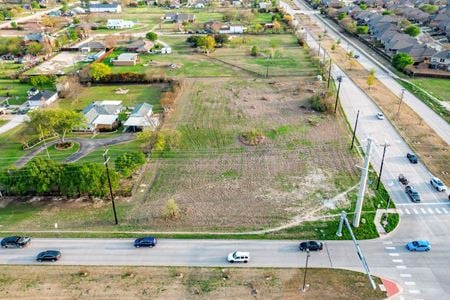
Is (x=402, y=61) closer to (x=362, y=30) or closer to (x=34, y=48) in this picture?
(x=362, y=30)

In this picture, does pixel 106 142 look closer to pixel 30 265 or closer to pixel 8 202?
pixel 8 202

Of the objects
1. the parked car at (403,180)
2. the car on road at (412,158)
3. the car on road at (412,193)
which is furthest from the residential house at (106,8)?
the car on road at (412,193)

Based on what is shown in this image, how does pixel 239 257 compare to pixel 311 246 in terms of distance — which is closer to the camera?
pixel 239 257

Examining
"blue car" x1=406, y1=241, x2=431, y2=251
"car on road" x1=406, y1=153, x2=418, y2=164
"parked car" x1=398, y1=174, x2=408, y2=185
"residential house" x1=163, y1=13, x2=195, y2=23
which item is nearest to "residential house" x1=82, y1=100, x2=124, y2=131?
"parked car" x1=398, y1=174, x2=408, y2=185

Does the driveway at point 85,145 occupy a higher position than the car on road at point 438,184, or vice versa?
the car on road at point 438,184

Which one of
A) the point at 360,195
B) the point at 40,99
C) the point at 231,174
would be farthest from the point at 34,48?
the point at 360,195

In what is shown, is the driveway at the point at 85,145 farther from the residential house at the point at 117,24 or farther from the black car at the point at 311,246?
the residential house at the point at 117,24

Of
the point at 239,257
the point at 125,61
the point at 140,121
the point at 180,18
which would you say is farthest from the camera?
the point at 180,18
